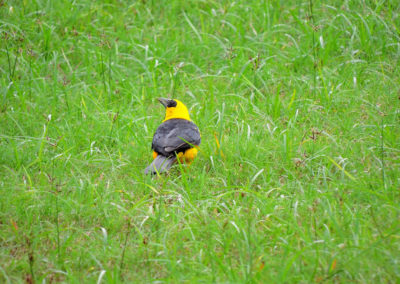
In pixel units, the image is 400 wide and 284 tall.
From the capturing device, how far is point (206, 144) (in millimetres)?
4898

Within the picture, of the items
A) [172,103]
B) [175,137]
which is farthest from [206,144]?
[172,103]

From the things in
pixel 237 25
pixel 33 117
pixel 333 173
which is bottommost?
pixel 333 173

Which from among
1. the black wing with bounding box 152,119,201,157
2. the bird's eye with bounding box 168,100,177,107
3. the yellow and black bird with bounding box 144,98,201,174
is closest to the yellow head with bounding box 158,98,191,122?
the bird's eye with bounding box 168,100,177,107

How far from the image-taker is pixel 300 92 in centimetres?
571

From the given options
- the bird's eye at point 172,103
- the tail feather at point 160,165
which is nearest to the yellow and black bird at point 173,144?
the tail feather at point 160,165

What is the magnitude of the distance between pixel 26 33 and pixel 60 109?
5.63 feet

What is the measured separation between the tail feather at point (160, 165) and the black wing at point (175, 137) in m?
0.06

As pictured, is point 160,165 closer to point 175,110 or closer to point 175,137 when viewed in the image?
point 175,137

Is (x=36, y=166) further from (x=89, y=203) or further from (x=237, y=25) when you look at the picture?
(x=237, y=25)

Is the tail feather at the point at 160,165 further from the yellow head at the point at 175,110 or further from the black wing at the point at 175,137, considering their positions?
the yellow head at the point at 175,110

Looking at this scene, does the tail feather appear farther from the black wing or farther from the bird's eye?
the bird's eye

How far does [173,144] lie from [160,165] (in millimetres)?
271

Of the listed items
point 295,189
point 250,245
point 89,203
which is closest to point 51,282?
point 89,203

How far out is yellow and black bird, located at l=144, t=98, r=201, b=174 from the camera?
4449 millimetres
